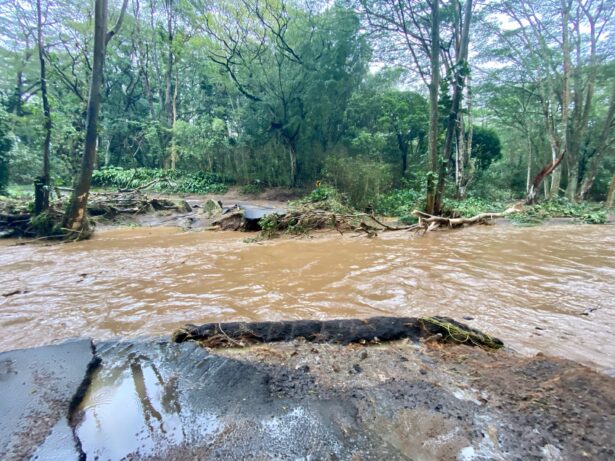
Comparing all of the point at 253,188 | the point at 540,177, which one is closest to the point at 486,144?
the point at 540,177

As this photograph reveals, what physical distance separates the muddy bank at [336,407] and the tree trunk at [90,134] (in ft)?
23.8

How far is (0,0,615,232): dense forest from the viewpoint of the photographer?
41.5ft

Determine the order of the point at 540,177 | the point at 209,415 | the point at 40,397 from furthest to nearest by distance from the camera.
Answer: the point at 540,177
the point at 40,397
the point at 209,415

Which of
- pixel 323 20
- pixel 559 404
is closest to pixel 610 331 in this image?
pixel 559 404

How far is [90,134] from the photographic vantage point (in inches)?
323

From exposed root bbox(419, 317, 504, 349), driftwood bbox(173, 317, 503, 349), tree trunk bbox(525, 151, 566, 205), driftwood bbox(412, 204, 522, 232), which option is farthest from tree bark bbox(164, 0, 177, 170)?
exposed root bbox(419, 317, 504, 349)

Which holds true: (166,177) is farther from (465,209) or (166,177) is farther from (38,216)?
(465,209)

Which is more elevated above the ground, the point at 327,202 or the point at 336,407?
the point at 327,202

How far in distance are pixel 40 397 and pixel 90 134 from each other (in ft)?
27.1

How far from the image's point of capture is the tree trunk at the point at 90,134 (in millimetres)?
7871

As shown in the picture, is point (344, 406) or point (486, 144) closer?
point (344, 406)

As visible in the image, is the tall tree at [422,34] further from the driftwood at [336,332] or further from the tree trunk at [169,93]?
the tree trunk at [169,93]

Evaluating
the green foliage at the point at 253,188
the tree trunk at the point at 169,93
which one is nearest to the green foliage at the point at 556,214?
the green foliage at the point at 253,188

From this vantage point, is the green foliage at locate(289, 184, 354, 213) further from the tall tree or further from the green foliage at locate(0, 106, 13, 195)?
the green foliage at locate(0, 106, 13, 195)
